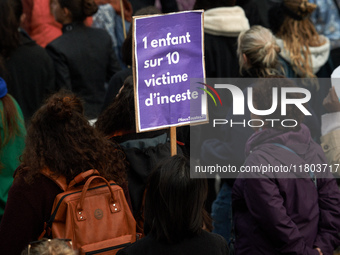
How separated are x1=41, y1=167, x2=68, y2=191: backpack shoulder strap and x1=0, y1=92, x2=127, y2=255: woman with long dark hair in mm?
12

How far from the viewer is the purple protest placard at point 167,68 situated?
3588 mm

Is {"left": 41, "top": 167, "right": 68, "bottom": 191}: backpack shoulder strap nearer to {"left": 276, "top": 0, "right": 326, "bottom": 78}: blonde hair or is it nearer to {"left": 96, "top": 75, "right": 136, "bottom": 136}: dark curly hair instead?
{"left": 96, "top": 75, "right": 136, "bottom": 136}: dark curly hair

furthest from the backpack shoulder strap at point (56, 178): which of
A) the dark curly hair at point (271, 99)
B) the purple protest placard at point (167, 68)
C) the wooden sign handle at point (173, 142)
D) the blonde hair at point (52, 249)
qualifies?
the dark curly hair at point (271, 99)

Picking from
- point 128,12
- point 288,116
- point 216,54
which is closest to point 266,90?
point 288,116

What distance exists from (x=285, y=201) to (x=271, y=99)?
2.10 feet

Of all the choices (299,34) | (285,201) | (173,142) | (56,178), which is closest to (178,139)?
(173,142)

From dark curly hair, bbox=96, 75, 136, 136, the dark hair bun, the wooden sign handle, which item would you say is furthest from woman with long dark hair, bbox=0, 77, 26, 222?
the dark hair bun

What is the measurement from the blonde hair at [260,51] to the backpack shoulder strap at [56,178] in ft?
6.84

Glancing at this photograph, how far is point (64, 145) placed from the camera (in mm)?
3252

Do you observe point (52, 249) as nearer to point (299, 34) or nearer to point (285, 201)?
point (285, 201)

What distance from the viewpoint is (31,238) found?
10.5 ft

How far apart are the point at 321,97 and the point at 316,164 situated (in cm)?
152

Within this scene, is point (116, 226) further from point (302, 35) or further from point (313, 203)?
point (302, 35)

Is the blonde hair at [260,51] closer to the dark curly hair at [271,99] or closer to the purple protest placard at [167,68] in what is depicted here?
the dark curly hair at [271,99]
